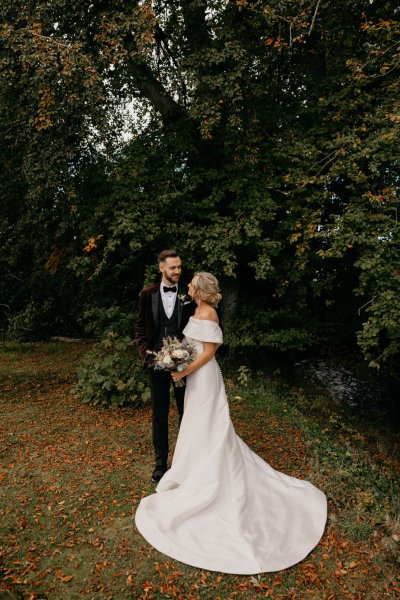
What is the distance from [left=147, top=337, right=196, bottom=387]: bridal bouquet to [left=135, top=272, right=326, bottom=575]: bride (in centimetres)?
11

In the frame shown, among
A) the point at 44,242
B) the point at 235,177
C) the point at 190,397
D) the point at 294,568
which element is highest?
the point at 235,177

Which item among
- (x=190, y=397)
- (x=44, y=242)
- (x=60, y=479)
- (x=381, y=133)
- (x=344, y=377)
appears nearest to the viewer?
(x=190, y=397)

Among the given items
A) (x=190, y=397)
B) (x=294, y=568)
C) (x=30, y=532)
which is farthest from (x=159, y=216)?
(x=294, y=568)

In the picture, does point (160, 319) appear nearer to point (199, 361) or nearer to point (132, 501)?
point (199, 361)

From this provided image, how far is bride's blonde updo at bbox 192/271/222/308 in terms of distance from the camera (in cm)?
485

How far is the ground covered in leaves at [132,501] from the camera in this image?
3967 mm

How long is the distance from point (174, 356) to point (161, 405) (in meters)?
1.09

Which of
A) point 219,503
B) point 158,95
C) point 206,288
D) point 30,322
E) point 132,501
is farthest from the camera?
point 30,322

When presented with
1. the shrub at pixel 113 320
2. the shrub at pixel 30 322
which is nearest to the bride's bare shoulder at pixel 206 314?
the shrub at pixel 113 320

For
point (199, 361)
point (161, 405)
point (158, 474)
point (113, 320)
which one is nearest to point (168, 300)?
point (199, 361)

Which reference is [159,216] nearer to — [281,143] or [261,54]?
[281,143]

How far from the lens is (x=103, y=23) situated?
764cm

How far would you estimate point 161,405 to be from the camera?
552cm

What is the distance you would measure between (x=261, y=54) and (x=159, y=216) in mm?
3958
